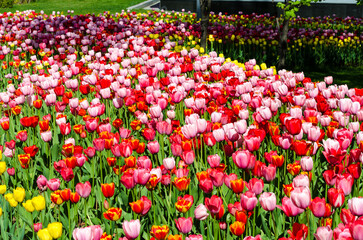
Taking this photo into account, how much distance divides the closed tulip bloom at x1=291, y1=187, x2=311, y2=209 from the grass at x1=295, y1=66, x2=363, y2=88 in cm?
623

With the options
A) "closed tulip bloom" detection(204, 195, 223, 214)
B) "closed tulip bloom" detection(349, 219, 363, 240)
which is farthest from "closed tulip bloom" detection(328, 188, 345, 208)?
"closed tulip bloom" detection(204, 195, 223, 214)

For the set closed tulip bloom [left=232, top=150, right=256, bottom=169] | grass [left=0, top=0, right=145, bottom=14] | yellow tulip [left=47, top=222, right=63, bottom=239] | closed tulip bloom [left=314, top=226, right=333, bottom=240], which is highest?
grass [left=0, top=0, right=145, bottom=14]

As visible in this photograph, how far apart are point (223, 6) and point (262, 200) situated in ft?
54.7

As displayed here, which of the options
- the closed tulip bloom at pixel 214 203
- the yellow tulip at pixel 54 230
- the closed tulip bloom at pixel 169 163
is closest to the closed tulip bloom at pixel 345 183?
the closed tulip bloom at pixel 214 203

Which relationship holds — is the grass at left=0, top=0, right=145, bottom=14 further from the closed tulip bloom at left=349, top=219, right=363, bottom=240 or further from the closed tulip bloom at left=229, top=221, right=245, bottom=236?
the closed tulip bloom at left=349, top=219, right=363, bottom=240

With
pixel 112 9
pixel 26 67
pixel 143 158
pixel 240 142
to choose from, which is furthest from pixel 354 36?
pixel 112 9

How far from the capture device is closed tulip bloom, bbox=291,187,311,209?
203 cm

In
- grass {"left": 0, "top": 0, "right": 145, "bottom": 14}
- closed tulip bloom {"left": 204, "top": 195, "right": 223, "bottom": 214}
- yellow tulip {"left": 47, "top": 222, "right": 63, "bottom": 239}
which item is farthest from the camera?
grass {"left": 0, "top": 0, "right": 145, "bottom": 14}

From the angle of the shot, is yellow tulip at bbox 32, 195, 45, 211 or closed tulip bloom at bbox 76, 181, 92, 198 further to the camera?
closed tulip bloom at bbox 76, 181, 92, 198

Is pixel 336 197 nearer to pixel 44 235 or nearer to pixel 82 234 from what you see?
pixel 82 234

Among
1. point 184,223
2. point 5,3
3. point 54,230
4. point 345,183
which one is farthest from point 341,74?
point 5,3

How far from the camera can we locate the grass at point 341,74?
26.3 feet

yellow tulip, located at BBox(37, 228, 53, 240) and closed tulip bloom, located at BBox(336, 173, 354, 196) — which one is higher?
closed tulip bloom, located at BBox(336, 173, 354, 196)

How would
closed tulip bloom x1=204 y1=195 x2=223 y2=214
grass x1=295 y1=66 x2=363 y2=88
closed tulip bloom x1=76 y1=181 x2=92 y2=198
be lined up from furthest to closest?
grass x1=295 y1=66 x2=363 y2=88
closed tulip bloom x1=76 y1=181 x2=92 y2=198
closed tulip bloom x1=204 y1=195 x2=223 y2=214
